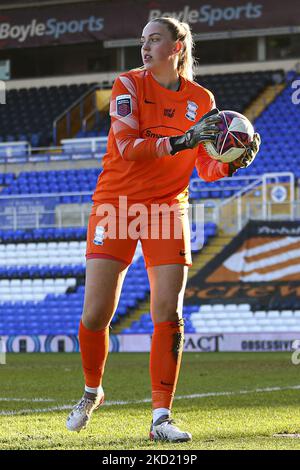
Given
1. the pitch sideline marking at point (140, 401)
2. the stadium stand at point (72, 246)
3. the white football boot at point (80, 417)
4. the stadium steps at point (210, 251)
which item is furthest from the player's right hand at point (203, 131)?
the stadium steps at point (210, 251)

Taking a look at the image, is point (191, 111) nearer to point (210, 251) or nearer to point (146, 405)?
A: point (146, 405)

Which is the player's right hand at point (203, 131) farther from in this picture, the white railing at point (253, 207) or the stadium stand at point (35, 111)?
the stadium stand at point (35, 111)

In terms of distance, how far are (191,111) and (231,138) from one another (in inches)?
13.6

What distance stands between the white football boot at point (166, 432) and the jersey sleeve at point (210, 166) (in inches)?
51.9

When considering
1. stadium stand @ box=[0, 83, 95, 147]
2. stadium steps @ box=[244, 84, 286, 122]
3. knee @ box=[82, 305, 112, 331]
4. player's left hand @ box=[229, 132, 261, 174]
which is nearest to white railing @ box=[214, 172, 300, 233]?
stadium steps @ box=[244, 84, 286, 122]

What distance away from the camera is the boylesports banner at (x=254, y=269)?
17.5 m

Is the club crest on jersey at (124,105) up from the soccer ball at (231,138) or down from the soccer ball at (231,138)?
up

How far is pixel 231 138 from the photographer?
5215 millimetres

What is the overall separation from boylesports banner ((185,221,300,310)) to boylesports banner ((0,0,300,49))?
10.6 m

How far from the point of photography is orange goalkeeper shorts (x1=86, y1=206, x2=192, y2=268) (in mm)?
5227

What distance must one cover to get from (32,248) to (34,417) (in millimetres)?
14091

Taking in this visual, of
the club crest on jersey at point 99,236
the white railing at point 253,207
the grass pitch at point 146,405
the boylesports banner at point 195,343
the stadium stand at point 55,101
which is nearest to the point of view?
the grass pitch at point 146,405

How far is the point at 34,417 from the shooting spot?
6465 mm
